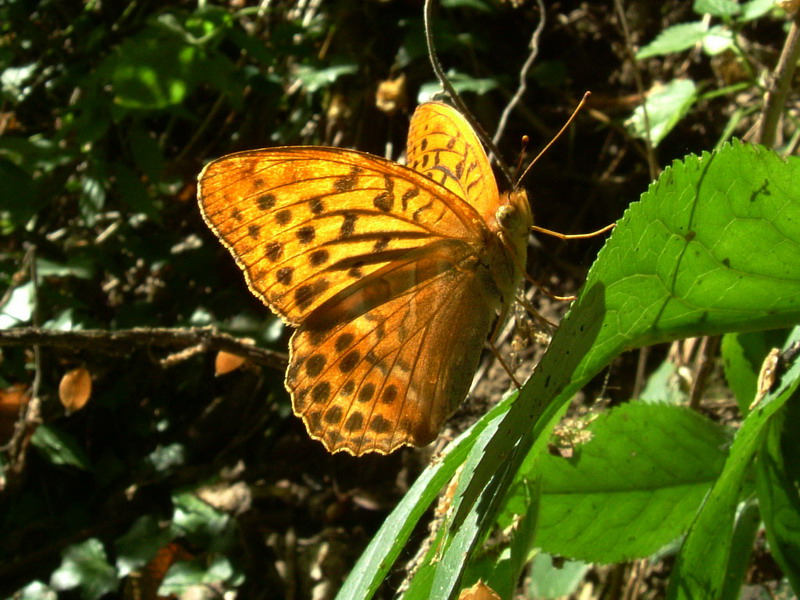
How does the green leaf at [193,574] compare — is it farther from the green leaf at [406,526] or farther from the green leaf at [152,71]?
the green leaf at [152,71]

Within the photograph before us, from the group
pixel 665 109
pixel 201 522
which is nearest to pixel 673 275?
pixel 665 109

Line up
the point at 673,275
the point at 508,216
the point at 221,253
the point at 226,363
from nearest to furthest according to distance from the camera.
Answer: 1. the point at 673,275
2. the point at 508,216
3. the point at 226,363
4. the point at 221,253

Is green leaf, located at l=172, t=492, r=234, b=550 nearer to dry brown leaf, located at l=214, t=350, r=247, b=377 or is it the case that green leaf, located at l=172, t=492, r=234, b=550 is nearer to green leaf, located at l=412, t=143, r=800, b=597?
dry brown leaf, located at l=214, t=350, r=247, b=377

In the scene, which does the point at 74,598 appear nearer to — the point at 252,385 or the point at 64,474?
the point at 64,474

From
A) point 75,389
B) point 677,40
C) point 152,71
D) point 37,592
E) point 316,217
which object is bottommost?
point 37,592

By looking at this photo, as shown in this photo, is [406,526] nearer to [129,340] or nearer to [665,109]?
[129,340]

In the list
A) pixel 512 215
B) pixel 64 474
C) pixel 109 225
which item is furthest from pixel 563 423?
pixel 109 225

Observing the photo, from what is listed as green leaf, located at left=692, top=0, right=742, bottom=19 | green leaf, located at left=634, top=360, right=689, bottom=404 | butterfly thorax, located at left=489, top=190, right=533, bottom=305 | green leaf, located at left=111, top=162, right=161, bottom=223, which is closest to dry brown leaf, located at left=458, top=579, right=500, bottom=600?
butterfly thorax, located at left=489, top=190, right=533, bottom=305
